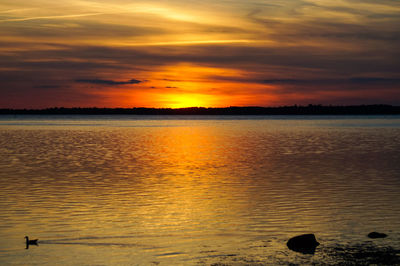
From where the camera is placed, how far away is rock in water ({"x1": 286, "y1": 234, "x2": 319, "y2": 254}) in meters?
15.1

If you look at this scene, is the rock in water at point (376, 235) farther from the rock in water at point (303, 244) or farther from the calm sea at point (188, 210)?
the rock in water at point (303, 244)

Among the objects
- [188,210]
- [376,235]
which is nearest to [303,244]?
[376,235]

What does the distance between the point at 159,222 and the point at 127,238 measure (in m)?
2.34

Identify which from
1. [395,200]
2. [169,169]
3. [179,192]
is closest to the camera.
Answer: [395,200]

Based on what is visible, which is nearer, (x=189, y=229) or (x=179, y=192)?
(x=189, y=229)

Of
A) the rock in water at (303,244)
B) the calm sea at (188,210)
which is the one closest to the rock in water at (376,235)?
the calm sea at (188,210)

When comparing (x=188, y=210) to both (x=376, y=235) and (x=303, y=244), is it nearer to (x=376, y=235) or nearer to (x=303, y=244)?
(x=303, y=244)

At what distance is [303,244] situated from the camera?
1518 cm

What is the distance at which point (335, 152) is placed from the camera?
50562mm

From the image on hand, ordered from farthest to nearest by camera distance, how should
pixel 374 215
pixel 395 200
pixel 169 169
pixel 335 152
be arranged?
pixel 335 152, pixel 169 169, pixel 395 200, pixel 374 215

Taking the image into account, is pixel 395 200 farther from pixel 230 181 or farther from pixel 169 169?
pixel 169 169

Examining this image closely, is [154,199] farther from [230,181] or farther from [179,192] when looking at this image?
[230,181]

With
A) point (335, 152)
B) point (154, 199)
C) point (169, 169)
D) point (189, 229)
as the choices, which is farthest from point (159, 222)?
point (335, 152)

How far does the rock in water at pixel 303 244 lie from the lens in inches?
594
